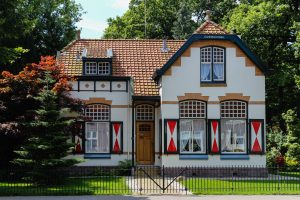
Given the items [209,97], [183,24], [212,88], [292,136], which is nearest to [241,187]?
[209,97]

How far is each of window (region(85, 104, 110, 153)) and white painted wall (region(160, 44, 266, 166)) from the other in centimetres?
351

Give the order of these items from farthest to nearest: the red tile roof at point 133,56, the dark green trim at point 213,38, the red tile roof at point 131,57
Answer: the red tile roof at point 131,57
the red tile roof at point 133,56
the dark green trim at point 213,38

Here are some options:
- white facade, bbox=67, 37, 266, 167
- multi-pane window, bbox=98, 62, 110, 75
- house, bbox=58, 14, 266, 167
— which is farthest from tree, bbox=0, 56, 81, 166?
white facade, bbox=67, 37, 266, 167

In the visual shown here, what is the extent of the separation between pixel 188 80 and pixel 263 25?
39.4ft

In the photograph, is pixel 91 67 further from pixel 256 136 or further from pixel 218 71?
pixel 256 136

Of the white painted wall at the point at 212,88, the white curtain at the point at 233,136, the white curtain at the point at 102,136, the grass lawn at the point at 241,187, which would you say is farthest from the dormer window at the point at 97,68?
the grass lawn at the point at 241,187

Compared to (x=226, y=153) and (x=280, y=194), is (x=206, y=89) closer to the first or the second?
(x=226, y=153)

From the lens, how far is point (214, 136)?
26.9 metres

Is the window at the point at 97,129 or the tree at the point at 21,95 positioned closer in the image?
the tree at the point at 21,95

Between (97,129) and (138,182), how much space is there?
554 centimetres

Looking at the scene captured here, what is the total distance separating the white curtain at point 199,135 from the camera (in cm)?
2697

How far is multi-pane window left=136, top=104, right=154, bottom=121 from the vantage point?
2867 centimetres

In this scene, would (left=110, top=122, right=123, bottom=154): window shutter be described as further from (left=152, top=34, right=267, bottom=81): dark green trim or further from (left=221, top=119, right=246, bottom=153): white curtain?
(left=221, top=119, right=246, bottom=153): white curtain

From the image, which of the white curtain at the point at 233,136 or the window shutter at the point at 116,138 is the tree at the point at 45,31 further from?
the white curtain at the point at 233,136
